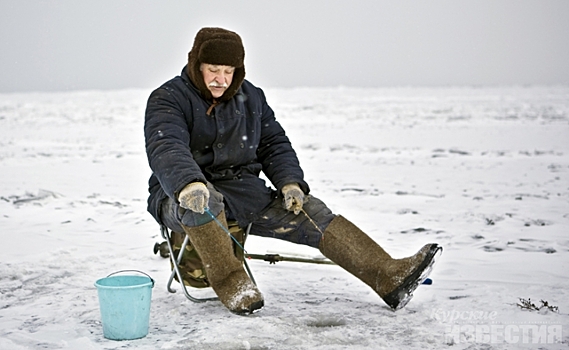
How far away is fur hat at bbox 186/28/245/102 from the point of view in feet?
11.0

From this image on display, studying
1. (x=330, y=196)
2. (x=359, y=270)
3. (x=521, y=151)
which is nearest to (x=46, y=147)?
(x=330, y=196)

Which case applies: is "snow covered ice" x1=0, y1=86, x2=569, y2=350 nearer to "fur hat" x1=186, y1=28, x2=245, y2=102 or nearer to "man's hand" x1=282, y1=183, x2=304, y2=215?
"man's hand" x1=282, y1=183, x2=304, y2=215

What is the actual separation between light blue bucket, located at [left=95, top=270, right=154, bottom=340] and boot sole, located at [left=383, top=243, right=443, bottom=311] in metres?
1.14

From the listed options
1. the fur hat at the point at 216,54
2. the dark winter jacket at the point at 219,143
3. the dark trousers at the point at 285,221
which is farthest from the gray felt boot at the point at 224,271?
the fur hat at the point at 216,54

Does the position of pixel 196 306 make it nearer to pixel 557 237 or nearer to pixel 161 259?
pixel 161 259

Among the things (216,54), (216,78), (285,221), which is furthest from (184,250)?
(216,54)

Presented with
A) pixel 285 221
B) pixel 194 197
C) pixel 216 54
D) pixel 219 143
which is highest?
pixel 216 54

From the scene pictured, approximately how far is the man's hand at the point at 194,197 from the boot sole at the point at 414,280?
99cm

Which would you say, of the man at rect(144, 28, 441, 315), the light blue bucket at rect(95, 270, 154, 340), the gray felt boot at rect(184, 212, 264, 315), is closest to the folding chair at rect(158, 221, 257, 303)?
the man at rect(144, 28, 441, 315)

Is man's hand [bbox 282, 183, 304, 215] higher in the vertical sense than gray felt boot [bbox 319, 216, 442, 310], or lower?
higher

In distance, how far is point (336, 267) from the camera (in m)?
4.17

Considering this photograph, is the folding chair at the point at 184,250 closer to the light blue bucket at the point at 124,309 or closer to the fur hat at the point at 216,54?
the light blue bucket at the point at 124,309

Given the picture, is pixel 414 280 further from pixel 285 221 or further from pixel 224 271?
pixel 224 271

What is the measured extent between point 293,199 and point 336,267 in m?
0.97
